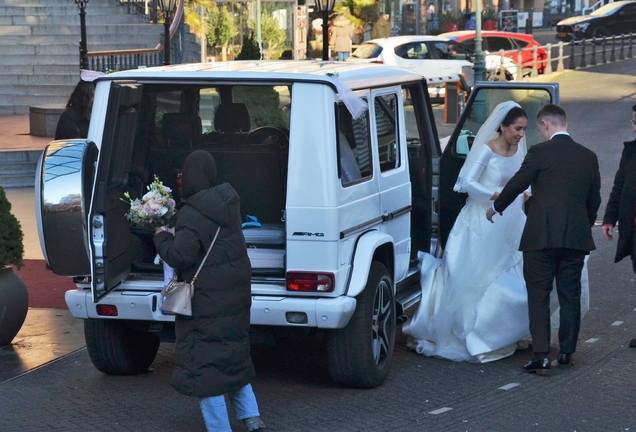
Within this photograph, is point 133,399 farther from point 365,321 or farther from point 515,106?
point 515,106

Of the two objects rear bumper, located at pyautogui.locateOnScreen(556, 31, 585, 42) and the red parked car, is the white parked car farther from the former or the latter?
rear bumper, located at pyautogui.locateOnScreen(556, 31, 585, 42)

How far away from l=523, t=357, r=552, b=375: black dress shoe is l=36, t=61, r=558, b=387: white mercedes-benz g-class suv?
3.08ft

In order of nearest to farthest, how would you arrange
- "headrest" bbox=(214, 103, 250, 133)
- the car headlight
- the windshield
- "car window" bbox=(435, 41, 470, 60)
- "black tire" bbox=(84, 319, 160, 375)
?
1. "black tire" bbox=(84, 319, 160, 375)
2. "headrest" bbox=(214, 103, 250, 133)
3. "car window" bbox=(435, 41, 470, 60)
4. the car headlight
5. the windshield

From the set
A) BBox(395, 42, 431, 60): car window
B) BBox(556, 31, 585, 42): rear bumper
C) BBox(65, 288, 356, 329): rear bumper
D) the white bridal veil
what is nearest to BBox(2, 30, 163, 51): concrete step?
BBox(395, 42, 431, 60): car window

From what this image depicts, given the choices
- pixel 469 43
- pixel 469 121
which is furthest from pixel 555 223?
pixel 469 43

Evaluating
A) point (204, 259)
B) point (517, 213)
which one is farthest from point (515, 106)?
point (204, 259)

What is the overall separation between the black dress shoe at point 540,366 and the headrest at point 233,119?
2.54 m

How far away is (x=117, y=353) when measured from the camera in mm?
6434

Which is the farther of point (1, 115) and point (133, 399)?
point (1, 115)

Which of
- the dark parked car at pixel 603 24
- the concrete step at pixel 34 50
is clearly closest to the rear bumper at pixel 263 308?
the concrete step at pixel 34 50

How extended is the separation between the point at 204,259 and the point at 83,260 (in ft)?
3.09

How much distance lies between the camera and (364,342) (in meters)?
6.01

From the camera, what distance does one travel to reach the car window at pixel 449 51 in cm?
2734

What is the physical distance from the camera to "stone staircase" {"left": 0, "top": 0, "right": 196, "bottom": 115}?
21766 millimetres
